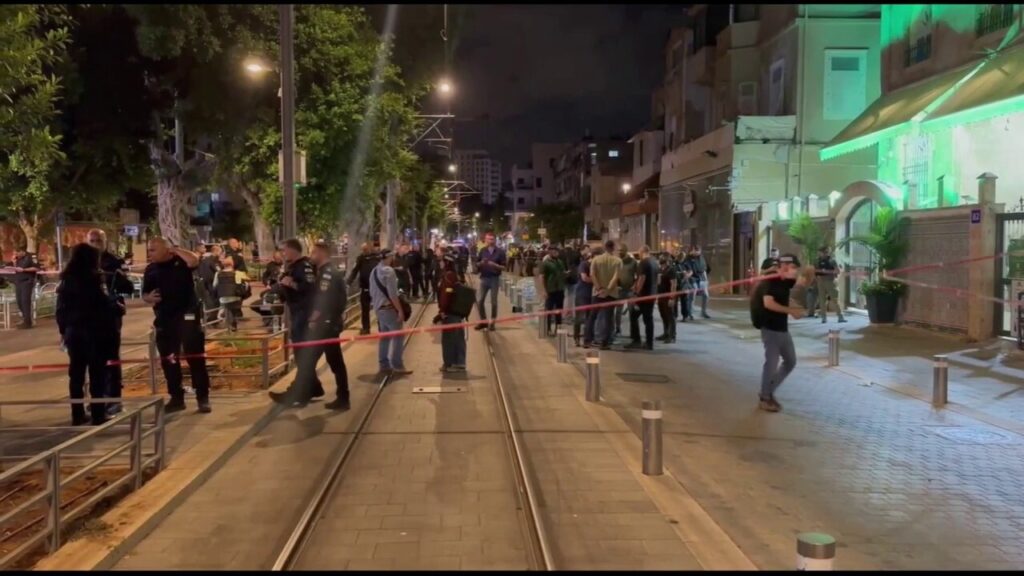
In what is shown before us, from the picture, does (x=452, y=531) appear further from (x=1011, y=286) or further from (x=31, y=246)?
(x=31, y=246)

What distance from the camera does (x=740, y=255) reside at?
27.7 m

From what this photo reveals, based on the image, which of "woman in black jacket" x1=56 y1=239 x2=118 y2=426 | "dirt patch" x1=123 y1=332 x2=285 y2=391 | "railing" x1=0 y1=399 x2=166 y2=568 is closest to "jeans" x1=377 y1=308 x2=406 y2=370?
"dirt patch" x1=123 y1=332 x2=285 y2=391

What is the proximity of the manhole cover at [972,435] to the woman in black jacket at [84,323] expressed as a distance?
8.08 metres

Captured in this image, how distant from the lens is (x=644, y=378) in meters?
11.3

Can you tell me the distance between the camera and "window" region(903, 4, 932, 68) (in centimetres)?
1781

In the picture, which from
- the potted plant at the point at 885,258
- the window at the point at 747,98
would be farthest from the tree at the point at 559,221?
the potted plant at the point at 885,258

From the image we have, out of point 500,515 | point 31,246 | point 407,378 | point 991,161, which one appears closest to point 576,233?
point 31,246

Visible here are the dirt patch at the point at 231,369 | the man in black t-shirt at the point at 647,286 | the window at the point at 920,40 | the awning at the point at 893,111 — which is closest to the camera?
the dirt patch at the point at 231,369

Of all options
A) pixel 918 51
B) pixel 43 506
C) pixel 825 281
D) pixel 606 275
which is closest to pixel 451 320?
pixel 606 275

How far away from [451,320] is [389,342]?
0.93 meters

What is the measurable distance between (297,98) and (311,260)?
334 inches

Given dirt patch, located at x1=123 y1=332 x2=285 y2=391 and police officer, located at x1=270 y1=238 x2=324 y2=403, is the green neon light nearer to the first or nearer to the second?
police officer, located at x1=270 y1=238 x2=324 y2=403

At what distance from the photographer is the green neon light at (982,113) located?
12.7 meters

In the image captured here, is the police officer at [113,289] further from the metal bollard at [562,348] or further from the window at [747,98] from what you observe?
the window at [747,98]
